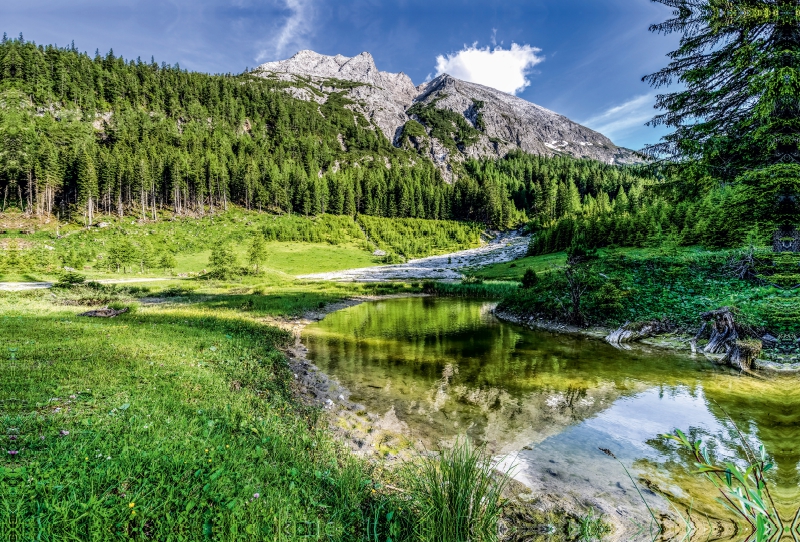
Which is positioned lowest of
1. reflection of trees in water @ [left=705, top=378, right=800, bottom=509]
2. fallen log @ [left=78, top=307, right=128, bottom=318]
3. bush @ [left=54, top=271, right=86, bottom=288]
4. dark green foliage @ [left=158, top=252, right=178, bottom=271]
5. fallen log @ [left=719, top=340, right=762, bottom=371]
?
reflection of trees in water @ [left=705, top=378, right=800, bottom=509]

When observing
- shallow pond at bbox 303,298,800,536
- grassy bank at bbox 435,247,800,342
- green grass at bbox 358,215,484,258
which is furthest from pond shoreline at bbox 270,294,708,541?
green grass at bbox 358,215,484,258

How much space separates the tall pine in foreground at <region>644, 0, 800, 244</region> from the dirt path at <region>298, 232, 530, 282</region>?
5336 cm

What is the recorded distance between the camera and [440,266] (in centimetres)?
8350

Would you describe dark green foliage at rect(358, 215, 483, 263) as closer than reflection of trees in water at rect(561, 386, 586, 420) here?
No

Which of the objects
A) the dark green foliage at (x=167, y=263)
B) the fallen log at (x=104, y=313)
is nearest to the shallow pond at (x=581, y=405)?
the fallen log at (x=104, y=313)

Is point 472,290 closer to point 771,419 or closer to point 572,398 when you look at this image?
point 572,398

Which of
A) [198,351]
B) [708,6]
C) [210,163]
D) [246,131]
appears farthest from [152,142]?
[708,6]

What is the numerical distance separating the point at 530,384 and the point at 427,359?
191 inches

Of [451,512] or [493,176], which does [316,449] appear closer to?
[451,512]

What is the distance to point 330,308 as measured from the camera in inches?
1337

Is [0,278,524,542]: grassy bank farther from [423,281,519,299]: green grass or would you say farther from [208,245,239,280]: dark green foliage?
[208,245,239,280]: dark green foliage

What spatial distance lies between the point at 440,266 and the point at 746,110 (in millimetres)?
74032

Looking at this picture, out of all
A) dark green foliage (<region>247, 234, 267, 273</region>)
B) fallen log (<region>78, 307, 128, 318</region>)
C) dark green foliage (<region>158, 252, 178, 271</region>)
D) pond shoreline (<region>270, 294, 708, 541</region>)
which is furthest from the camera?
dark green foliage (<region>158, 252, 178, 271</region>)

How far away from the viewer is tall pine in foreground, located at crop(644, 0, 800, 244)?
7.83m
